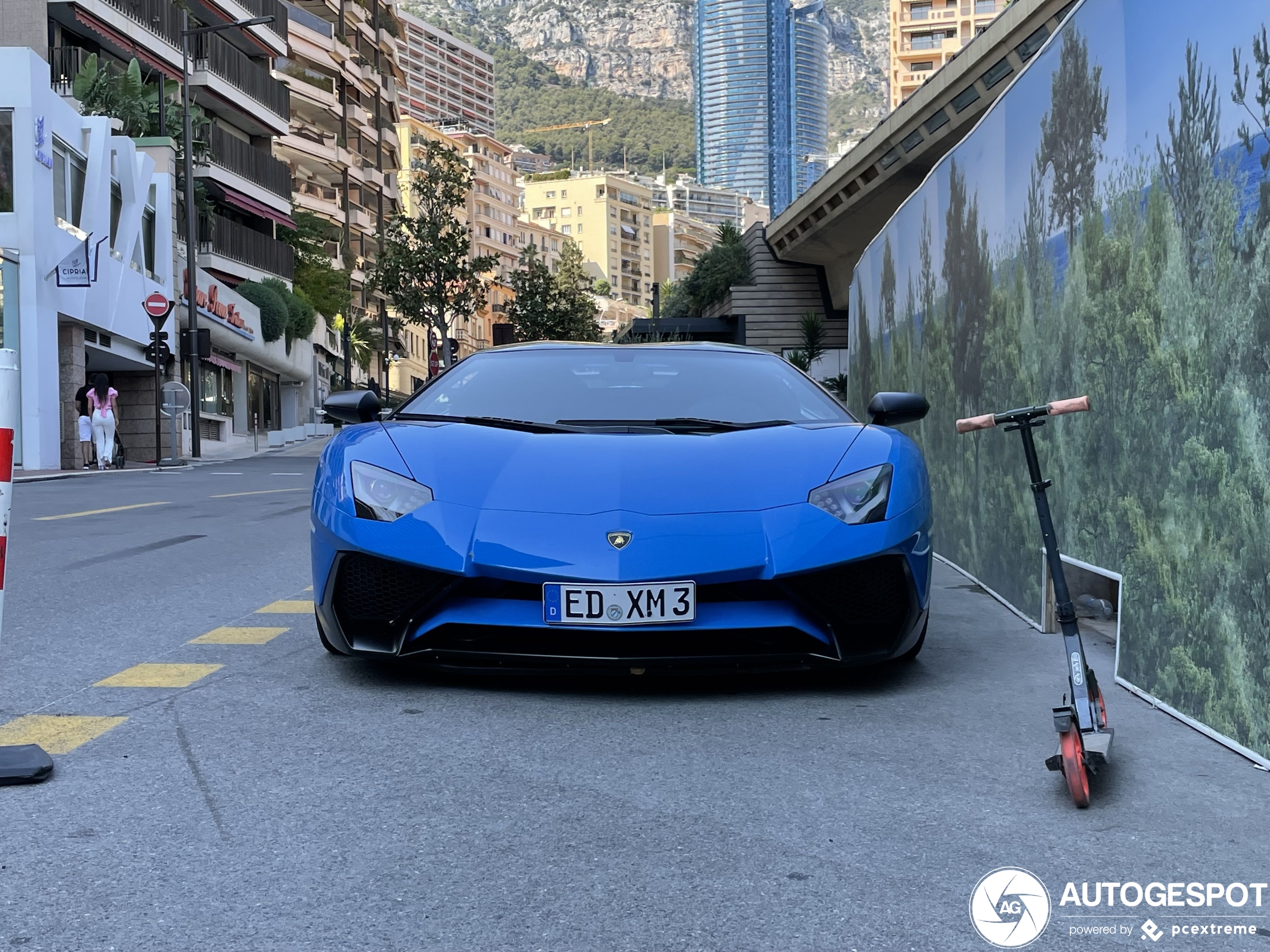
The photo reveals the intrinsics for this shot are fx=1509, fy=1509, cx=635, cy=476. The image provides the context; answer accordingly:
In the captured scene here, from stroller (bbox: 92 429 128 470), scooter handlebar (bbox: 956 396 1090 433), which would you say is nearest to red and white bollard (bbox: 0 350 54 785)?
scooter handlebar (bbox: 956 396 1090 433)

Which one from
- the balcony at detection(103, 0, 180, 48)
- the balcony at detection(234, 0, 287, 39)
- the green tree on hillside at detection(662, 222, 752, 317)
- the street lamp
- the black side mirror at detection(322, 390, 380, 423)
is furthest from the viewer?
the green tree on hillside at detection(662, 222, 752, 317)

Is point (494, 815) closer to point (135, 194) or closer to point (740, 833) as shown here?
point (740, 833)

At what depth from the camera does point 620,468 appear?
4633mm

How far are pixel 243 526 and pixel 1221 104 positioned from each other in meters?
9.34

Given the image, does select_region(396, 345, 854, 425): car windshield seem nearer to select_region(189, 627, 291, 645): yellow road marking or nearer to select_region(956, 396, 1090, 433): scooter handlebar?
select_region(189, 627, 291, 645): yellow road marking

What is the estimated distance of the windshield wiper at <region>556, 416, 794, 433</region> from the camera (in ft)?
16.9

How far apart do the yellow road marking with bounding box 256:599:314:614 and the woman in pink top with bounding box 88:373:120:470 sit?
22151 millimetres

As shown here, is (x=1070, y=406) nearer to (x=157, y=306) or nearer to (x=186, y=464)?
(x=157, y=306)

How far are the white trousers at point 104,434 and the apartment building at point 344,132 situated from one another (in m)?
35.6

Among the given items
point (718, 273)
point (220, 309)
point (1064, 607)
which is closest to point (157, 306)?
point (220, 309)

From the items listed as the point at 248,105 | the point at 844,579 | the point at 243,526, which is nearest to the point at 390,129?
the point at 248,105

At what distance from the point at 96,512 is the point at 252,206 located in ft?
136

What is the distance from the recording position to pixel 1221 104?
3910 mm

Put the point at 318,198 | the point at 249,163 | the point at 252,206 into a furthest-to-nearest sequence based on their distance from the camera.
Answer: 1. the point at 318,198
2. the point at 252,206
3. the point at 249,163
